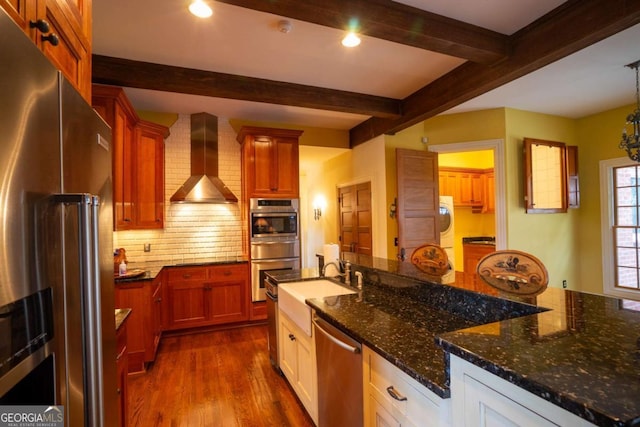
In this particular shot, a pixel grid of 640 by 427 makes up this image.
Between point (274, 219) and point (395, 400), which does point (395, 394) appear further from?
Result: point (274, 219)

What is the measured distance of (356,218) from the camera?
5055mm

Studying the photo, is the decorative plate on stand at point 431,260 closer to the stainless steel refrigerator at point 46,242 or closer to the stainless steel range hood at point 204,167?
the stainless steel refrigerator at point 46,242

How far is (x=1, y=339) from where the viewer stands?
0.52 meters

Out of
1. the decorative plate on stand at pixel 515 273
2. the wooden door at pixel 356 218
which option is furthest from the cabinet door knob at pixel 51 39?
the wooden door at pixel 356 218

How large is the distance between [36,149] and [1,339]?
37 centimetres

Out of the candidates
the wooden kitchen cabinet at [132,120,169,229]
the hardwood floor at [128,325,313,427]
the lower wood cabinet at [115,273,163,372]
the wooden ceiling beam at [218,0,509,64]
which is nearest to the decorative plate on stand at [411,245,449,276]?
the hardwood floor at [128,325,313,427]

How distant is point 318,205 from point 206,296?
3694mm

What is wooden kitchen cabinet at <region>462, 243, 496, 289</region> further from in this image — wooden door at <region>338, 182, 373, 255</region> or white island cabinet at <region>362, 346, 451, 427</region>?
white island cabinet at <region>362, 346, 451, 427</region>

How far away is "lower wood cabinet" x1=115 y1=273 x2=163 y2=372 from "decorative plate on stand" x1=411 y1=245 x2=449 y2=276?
2.50 m

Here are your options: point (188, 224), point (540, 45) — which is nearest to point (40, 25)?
point (540, 45)

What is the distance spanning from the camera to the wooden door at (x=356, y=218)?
470 cm

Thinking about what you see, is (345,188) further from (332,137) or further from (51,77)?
(51,77)

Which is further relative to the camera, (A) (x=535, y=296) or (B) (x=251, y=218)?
(B) (x=251, y=218)

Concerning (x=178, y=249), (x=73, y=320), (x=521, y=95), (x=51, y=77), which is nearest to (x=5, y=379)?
(x=73, y=320)
